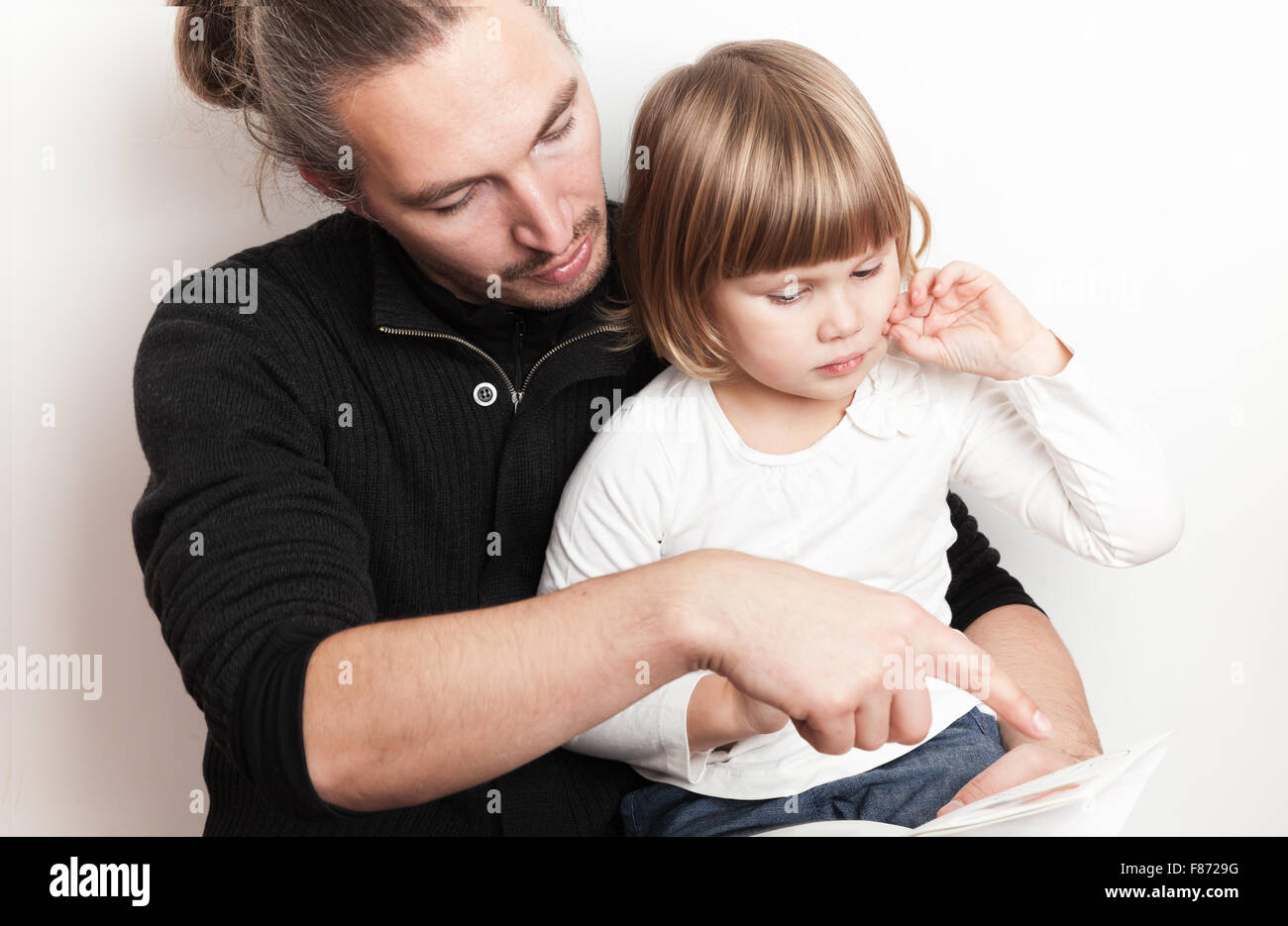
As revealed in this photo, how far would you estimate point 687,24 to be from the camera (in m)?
1.68

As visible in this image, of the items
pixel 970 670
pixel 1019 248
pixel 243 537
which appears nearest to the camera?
pixel 970 670

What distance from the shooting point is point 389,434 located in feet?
4.80

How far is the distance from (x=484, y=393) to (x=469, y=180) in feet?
0.98

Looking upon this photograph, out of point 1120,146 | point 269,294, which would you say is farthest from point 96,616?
point 1120,146

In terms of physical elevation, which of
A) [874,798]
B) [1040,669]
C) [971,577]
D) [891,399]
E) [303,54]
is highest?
[303,54]

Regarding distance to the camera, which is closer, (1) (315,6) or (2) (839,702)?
(2) (839,702)

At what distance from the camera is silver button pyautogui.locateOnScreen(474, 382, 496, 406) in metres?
1.46

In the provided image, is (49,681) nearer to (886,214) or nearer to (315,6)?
(315,6)

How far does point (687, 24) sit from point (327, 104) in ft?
1.99

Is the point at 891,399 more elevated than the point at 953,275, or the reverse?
the point at 953,275

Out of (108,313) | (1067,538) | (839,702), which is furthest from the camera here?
(108,313)

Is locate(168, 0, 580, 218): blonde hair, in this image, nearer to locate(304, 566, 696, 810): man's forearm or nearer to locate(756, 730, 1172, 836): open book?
locate(304, 566, 696, 810): man's forearm

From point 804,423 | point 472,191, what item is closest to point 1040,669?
point 804,423

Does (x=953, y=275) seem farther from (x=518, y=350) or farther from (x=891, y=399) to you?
(x=518, y=350)
